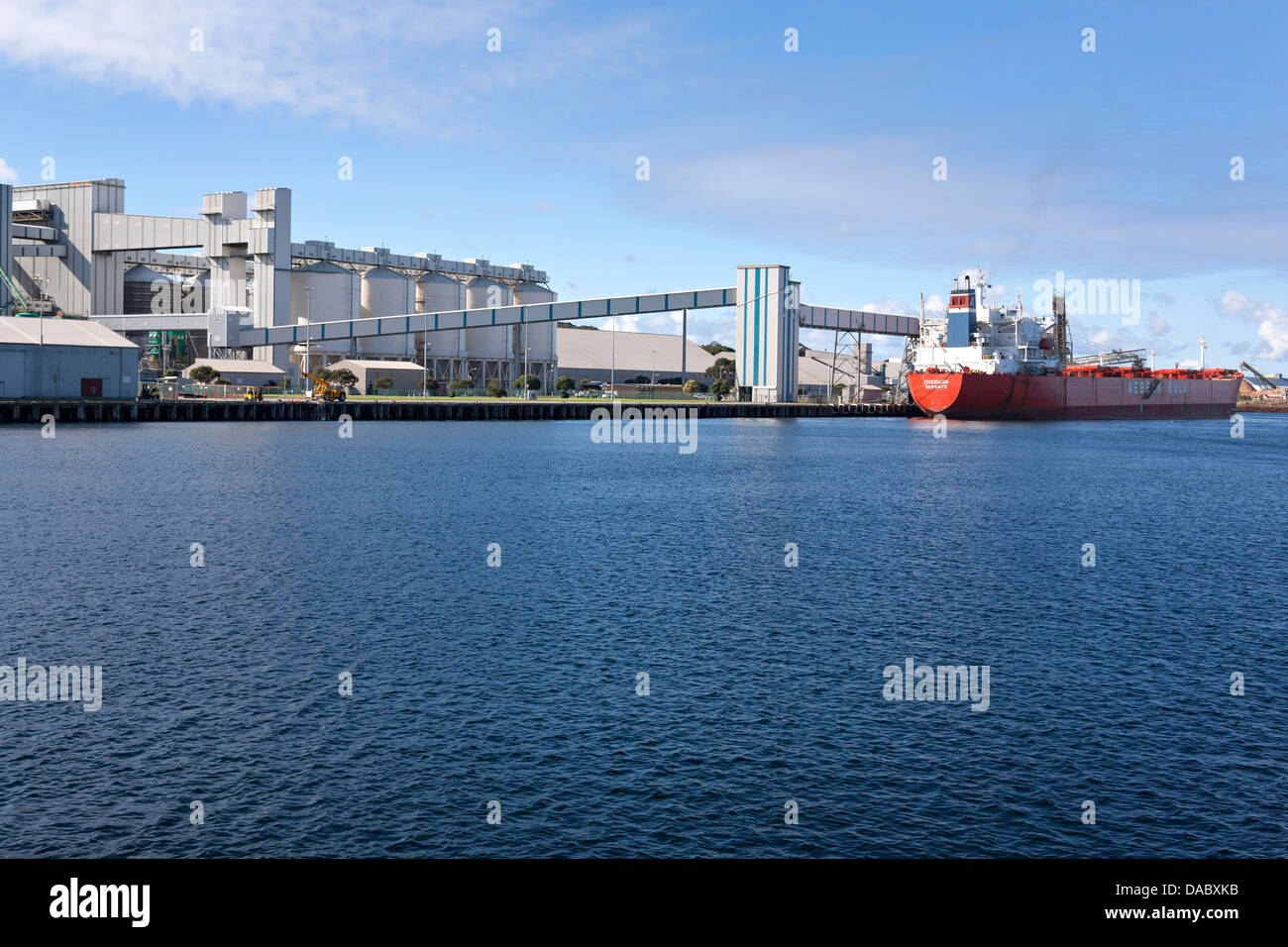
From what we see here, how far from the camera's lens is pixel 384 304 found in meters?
142

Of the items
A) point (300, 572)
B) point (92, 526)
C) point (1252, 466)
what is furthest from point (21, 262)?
point (1252, 466)

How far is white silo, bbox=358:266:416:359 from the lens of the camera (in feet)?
462

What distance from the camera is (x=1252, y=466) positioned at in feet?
251

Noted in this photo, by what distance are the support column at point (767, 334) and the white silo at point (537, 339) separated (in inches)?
1343

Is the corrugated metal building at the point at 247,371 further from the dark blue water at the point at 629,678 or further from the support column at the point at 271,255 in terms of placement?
the dark blue water at the point at 629,678

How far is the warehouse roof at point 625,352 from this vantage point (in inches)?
6880

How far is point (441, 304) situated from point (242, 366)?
32.9 meters

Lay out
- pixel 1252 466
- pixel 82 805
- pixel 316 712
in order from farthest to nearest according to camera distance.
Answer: pixel 1252 466, pixel 316 712, pixel 82 805

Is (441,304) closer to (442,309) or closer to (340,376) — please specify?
(442,309)

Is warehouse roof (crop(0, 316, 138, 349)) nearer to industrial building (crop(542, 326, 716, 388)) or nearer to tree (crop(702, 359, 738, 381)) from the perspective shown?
industrial building (crop(542, 326, 716, 388))

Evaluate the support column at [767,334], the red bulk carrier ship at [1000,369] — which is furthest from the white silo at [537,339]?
the red bulk carrier ship at [1000,369]

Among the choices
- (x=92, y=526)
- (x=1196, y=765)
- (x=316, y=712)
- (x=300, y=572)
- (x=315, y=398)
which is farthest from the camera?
(x=315, y=398)

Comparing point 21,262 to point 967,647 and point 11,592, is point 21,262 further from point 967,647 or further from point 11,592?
point 967,647
